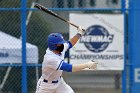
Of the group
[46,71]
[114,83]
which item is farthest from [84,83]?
[46,71]

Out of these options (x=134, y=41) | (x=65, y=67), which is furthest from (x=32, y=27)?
(x=65, y=67)

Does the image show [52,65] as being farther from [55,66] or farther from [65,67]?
[65,67]

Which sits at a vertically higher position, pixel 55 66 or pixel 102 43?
pixel 102 43

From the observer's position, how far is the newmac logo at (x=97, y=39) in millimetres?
10648

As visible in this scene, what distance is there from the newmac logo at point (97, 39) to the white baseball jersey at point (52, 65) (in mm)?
1910

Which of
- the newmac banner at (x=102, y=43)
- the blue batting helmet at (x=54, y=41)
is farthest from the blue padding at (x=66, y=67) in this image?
the newmac banner at (x=102, y=43)

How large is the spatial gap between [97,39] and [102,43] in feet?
0.39

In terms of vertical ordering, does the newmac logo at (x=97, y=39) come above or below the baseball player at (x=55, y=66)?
above

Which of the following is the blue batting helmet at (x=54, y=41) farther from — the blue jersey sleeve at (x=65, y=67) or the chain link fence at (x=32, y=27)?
the chain link fence at (x=32, y=27)

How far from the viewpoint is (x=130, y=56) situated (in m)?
10.8

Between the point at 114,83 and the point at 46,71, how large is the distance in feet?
9.26

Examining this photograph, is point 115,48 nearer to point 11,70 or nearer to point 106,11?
point 106,11

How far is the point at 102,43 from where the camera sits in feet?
35.0

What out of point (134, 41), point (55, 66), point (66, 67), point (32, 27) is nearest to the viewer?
point (66, 67)
